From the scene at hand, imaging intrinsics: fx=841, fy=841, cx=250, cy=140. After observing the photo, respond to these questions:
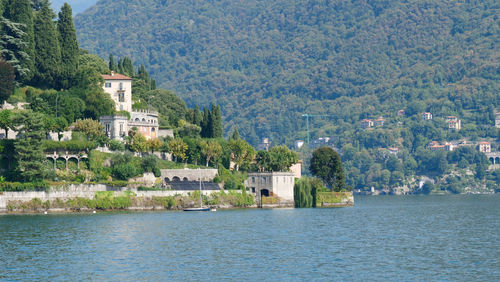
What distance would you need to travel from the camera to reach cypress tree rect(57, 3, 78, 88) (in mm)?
149875

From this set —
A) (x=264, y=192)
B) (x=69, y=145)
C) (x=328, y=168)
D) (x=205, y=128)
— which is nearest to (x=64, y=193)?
(x=69, y=145)

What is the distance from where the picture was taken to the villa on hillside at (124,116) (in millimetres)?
142750

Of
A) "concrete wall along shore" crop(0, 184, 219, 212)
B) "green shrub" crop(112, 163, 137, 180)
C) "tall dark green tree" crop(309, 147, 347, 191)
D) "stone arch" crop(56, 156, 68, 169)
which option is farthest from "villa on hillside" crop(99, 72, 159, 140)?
"tall dark green tree" crop(309, 147, 347, 191)

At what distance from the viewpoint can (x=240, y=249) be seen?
77688mm

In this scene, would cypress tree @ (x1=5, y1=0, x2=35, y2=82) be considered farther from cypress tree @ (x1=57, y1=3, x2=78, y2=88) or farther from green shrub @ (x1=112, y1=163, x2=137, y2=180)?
green shrub @ (x1=112, y1=163, x2=137, y2=180)

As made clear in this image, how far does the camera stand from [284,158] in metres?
151

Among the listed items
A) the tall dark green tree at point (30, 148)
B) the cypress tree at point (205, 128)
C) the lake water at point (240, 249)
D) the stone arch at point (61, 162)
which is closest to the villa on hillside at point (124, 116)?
the cypress tree at point (205, 128)

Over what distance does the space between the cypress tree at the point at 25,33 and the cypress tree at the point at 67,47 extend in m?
6.26

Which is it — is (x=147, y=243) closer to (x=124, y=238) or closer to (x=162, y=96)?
(x=124, y=238)

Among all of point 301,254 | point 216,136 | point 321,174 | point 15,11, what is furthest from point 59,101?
point 301,254

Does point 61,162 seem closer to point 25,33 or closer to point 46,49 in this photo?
point 46,49

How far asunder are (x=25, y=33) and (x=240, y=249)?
267ft

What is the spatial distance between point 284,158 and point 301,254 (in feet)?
252

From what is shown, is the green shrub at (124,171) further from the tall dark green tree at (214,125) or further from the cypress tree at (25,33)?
the tall dark green tree at (214,125)
